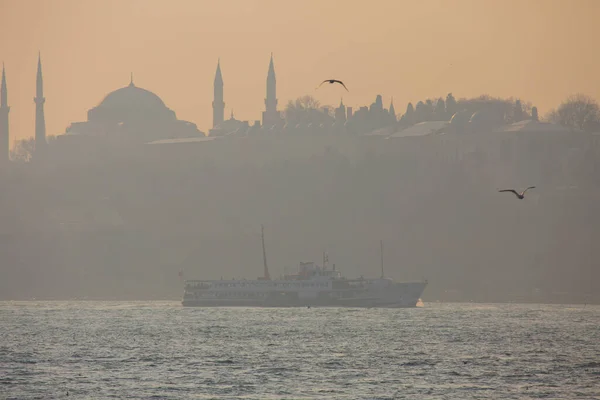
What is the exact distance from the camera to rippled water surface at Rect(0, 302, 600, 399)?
9106 cm

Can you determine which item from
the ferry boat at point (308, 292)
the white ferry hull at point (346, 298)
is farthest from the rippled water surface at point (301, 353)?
the ferry boat at point (308, 292)

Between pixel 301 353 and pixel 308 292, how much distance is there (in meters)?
46.4

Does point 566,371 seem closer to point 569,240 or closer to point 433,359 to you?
point 433,359

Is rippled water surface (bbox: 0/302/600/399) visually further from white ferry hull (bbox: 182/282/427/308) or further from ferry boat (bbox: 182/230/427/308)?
ferry boat (bbox: 182/230/427/308)

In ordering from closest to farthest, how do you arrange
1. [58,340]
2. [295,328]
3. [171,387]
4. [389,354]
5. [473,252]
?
[171,387] → [389,354] → [58,340] → [295,328] → [473,252]

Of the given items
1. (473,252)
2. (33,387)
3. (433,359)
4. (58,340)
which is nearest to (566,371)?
(433,359)

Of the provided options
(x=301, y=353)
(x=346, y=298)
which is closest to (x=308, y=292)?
(x=346, y=298)

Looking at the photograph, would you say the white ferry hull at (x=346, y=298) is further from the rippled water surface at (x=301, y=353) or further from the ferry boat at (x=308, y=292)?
the rippled water surface at (x=301, y=353)

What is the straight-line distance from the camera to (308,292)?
15475cm

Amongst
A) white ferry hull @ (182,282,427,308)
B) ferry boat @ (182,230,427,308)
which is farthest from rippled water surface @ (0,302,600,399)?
ferry boat @ (182,230,427,308)

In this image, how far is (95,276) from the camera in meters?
199

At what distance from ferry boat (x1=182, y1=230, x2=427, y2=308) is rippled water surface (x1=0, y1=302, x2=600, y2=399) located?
3.59 metres

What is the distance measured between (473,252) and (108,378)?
104 m

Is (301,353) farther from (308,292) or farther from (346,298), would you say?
(308,292)
